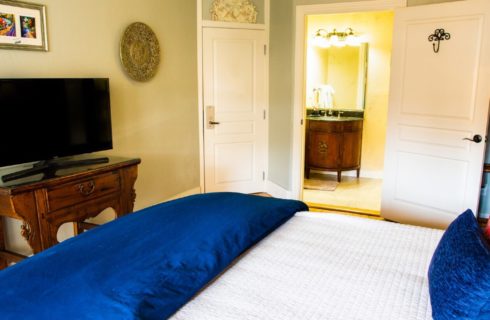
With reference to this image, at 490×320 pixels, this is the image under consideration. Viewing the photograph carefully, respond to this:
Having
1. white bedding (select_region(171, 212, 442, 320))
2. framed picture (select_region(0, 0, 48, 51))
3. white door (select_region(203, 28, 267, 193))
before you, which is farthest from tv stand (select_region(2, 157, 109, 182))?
white door (select_region(203, 28, 267, 193))

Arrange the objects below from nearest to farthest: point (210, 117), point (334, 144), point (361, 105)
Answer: point (210, 117)
point (334, 144)
point (361, 105)

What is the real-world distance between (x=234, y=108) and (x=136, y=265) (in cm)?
353

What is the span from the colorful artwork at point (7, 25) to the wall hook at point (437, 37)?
10.7 feet

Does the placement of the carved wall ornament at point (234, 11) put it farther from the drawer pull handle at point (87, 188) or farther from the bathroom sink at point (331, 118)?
the drawer pull handle at point (87, 188)

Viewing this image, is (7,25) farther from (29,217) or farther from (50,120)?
(29,217)

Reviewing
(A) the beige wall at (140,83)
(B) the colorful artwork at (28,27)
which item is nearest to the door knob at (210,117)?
(A) the beige wall at (140,83)

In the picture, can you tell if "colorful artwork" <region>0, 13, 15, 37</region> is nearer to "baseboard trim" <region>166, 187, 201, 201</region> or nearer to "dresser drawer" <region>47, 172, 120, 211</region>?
"dresser drawer" <region>47, 172, 120, 211</region>

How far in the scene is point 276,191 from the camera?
4957 millimetres

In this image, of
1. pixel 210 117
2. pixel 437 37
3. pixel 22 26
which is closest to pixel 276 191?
pixel 210 117

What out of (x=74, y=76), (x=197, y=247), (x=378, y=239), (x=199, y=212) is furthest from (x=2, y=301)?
(x=74, y=76)

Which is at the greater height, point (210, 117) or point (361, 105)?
point (361, 105)

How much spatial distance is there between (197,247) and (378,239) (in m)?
0.86

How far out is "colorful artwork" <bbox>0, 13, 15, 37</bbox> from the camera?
258 centimetres

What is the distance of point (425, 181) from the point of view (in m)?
3.76
